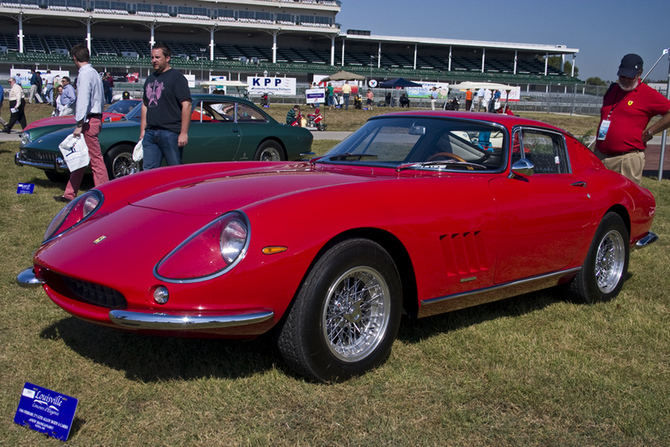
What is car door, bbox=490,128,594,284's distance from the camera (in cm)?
372

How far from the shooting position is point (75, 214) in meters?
3.61

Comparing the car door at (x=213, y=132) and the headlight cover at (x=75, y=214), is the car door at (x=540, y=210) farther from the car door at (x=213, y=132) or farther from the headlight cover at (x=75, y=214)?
the car door at (x=213, y=132)

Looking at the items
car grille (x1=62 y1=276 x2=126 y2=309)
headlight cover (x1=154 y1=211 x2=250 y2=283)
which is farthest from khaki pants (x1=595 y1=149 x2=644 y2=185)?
car grille (x1=62 y1=276 x2=126 y2=309)

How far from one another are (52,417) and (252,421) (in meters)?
0.81

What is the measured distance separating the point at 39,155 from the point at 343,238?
286 inches

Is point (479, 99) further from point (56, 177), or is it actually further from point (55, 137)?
point (55, 137)

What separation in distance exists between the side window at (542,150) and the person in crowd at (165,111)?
3592 millimetres

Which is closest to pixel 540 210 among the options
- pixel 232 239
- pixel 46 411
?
pixel 232 239

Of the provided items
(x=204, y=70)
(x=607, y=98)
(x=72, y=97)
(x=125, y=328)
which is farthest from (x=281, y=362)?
(x=204, y=70)

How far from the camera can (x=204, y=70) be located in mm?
55875

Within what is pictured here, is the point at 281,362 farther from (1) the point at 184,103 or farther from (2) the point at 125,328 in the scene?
(1) the point at 184,103

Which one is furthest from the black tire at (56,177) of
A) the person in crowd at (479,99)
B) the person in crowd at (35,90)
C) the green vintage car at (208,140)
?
the person in crowd at (479,99)

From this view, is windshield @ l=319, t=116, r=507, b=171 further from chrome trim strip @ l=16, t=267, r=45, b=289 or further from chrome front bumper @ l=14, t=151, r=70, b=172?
chrome front bumper @ l=14, t=151, r=70, b=172

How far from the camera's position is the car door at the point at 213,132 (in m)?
9.20
